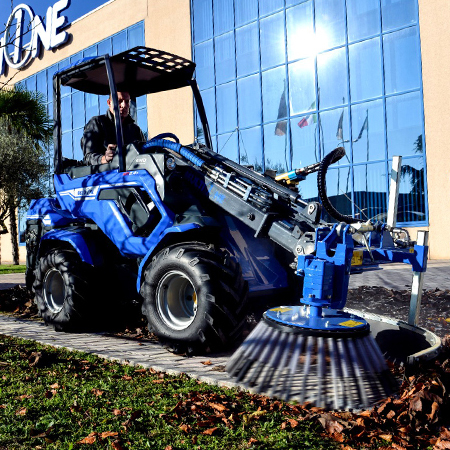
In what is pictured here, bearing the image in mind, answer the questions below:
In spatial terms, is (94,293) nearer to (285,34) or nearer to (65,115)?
(285,34)

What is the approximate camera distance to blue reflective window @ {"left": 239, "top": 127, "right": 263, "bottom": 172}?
778 inches

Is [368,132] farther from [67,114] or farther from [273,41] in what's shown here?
[67,114]

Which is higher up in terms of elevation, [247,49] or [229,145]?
[247,49]

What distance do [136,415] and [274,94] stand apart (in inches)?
683

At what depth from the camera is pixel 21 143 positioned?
21406 millimetres

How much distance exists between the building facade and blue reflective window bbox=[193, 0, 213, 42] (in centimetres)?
4

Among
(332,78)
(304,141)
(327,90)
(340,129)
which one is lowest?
(304,141)

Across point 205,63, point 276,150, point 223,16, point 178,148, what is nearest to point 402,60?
point 276,150

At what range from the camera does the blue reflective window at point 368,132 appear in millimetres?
16703

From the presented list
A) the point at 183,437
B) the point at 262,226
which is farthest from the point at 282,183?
the point at 183,437

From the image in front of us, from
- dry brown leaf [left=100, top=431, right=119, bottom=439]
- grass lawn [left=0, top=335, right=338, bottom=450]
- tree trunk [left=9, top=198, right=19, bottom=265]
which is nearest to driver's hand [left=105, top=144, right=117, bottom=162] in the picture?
grass lawn [left=0, top=335, right=338, bottom=450]

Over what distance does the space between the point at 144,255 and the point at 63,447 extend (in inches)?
111

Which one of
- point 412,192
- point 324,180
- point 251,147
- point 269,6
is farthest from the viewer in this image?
point 251,147

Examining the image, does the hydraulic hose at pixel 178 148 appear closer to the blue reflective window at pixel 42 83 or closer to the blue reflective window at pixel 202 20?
the blue reflective window at pixel 202 20
